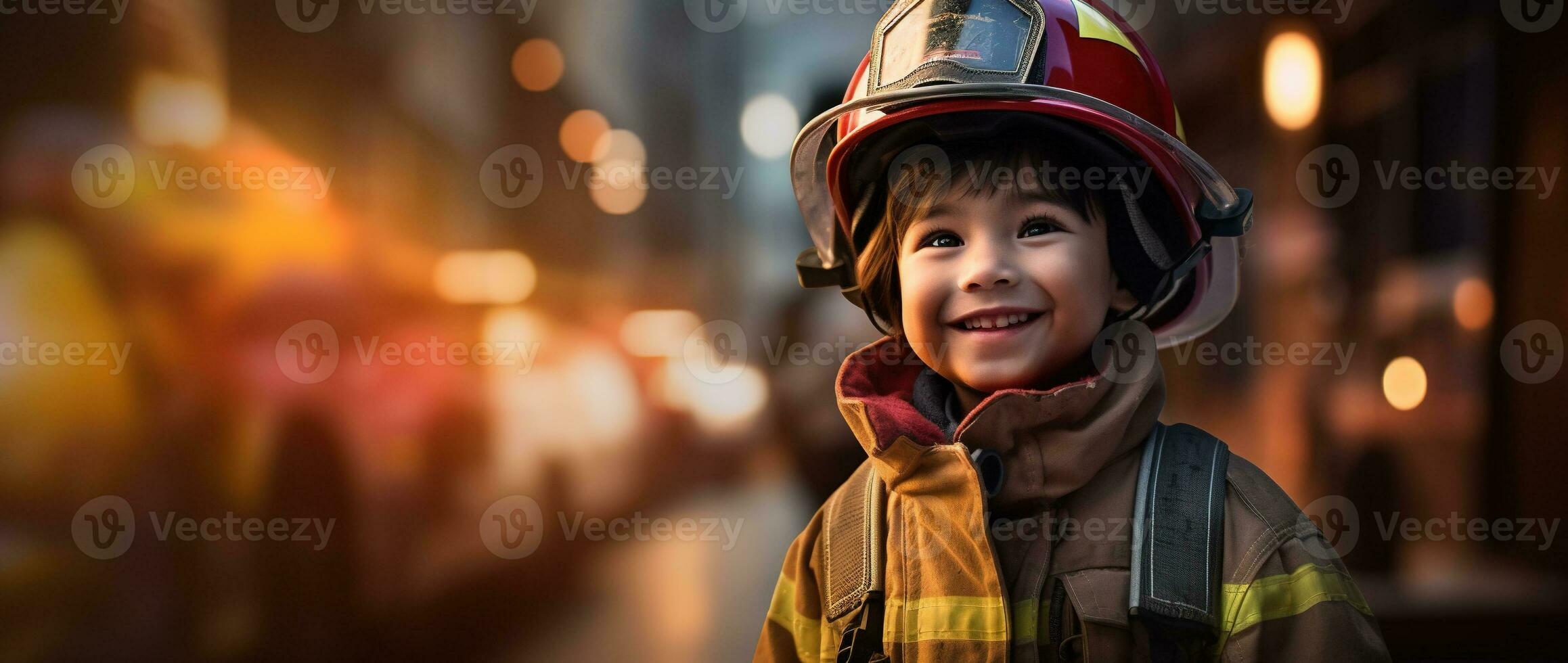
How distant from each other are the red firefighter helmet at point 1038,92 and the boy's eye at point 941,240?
166mm

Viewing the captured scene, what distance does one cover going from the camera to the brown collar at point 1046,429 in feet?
4.06

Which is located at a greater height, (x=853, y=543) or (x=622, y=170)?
(x=622, y=170)

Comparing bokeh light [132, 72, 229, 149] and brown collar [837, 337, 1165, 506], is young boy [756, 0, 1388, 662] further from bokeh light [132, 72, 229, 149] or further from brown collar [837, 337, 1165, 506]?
bokeh light [132, 72, 229, 149]

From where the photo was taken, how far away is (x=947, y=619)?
125 centimetres

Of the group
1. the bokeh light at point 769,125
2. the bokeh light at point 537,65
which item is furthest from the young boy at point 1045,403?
the bokeh light at point 537,65

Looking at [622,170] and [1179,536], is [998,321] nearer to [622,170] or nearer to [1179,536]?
[1179,536]

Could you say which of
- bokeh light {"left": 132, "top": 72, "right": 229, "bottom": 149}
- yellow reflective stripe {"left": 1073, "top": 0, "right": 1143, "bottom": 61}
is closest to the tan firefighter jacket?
yellow reflective stripe {"left": 1073, "top": 0, "right": 1143, "bottom": 61}

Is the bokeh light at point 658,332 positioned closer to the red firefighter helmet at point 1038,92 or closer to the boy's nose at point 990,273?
the red firefighter helmet at point 1038,92

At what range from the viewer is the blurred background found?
2.49 metres

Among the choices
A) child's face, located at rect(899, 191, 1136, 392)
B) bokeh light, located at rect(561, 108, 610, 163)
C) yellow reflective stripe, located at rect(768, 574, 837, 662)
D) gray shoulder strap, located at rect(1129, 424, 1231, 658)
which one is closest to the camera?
gray shoulder strap, located at rect(1129, 424, 1231, 658)

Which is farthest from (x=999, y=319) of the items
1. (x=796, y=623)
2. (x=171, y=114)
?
(x=171, y=114)

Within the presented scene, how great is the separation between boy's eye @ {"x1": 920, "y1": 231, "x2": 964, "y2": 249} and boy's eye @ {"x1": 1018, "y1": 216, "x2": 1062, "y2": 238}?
0.09m

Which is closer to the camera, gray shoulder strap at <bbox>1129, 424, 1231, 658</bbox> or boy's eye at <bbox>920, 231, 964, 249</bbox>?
gray shoulder strap at <bbox>1129, 424, 1231, 658</bbox>

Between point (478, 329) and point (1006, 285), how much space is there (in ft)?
6.26
